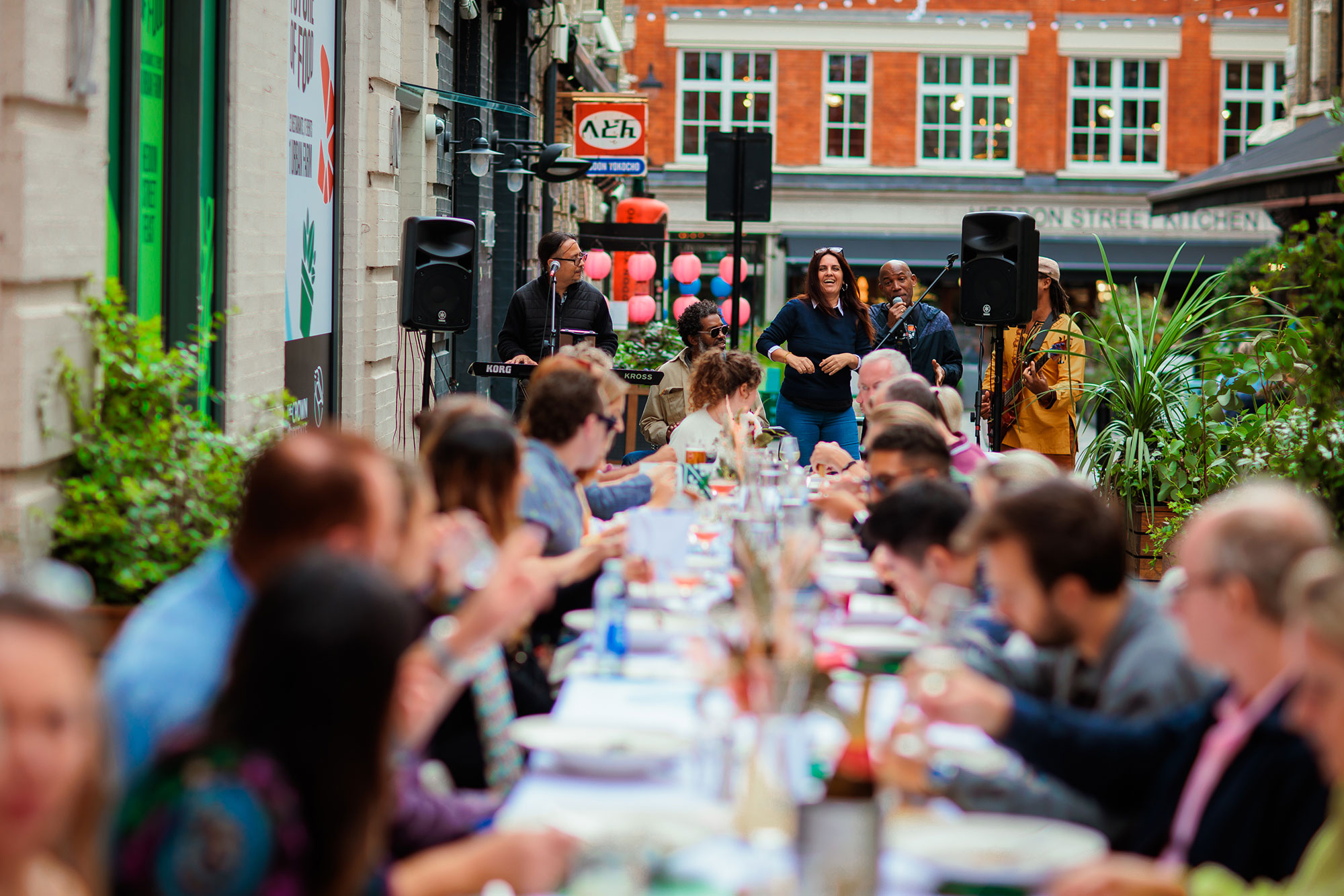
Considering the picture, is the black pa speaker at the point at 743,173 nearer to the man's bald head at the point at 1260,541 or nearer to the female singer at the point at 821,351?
the female singer at the point at 821,351

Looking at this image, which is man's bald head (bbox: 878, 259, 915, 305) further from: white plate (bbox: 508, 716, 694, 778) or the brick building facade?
the brick building facade

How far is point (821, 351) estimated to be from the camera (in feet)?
28.8

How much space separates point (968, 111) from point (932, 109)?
2.41ft

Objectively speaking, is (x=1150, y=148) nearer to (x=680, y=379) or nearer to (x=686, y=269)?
(x=686, y=269)

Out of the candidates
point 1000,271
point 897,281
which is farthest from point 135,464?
point 897,281

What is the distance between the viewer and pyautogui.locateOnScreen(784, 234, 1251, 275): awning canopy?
95.1ft

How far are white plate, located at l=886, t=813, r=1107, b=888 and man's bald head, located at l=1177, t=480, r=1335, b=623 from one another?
43 centimetres

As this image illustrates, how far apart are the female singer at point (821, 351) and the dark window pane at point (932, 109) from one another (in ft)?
71.7

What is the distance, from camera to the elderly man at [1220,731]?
208cm

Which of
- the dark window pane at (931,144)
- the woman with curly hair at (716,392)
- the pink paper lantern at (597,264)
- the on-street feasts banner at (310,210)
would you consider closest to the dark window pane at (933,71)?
the dark window pane at (931,144)

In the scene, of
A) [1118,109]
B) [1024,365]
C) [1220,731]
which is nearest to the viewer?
[1220,731]

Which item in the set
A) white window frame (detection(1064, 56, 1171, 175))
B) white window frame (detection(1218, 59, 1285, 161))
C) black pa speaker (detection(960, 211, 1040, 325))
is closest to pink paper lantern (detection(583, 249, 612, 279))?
black pa speaker (detection(960, 211, 1040, 325))

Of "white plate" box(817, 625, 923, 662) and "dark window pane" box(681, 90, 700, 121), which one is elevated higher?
"dark window pane" box(681, 90, 700, 121)

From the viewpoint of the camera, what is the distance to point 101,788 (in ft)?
4.98
